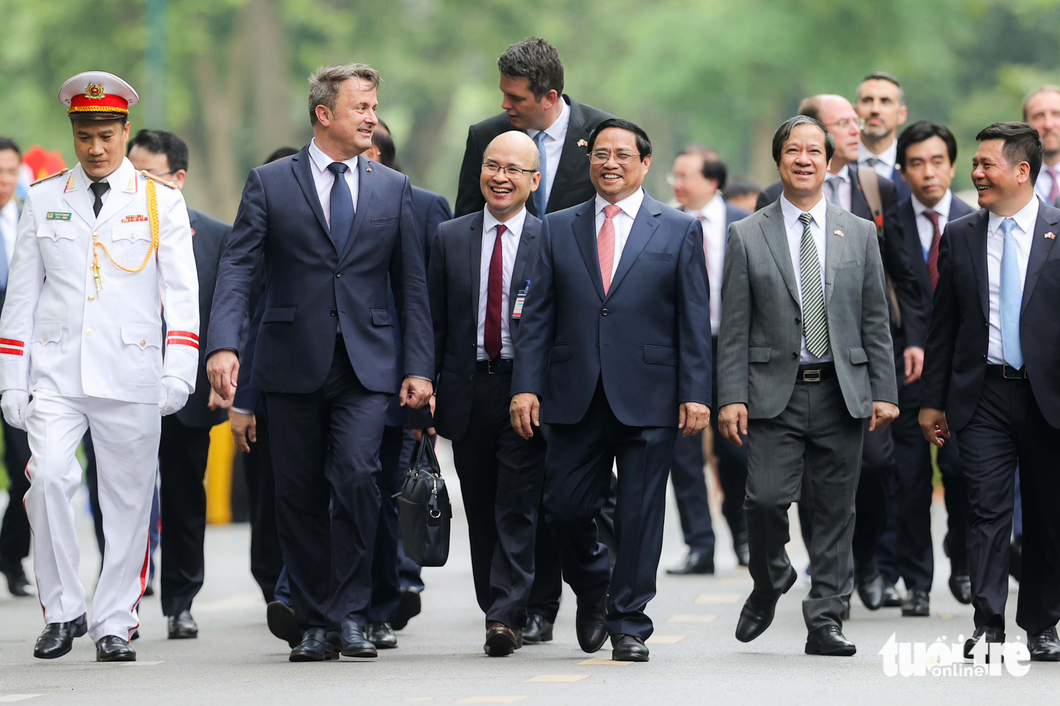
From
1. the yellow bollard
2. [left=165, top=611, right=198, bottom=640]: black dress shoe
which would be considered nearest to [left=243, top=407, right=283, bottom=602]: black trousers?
[left=165, top=611, right=198, bottom=640]: black dress shoe

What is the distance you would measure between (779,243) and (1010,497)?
156 cm

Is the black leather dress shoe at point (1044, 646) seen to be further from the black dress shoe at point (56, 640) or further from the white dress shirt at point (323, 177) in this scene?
the black dress shoe at point (56, 640)

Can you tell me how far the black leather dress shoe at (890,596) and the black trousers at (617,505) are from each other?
9.33ft

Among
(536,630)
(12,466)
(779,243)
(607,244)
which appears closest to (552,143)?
(607,244)

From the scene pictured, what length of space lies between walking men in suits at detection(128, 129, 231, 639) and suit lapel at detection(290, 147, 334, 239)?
144 centimetres

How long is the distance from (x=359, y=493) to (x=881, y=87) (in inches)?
185

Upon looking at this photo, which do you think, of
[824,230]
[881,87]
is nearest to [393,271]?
[824,230]

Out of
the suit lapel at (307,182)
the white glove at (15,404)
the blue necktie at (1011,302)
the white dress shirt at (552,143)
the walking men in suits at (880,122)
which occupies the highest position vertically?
the walking men in suits at (880,122)

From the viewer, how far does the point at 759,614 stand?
8641mm

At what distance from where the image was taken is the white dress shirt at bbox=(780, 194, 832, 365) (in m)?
8.70

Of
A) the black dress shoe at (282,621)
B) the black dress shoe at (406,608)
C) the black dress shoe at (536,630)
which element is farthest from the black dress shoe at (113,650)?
the black dress shoe at (536,630)

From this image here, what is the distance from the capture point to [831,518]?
870 centimetres

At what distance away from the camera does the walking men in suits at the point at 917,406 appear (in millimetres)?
10648

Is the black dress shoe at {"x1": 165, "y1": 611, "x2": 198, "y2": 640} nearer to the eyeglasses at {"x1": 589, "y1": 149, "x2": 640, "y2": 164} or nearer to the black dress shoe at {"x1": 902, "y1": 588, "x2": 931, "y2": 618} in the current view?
the eyeglasses at {"x1": 589, "y1": 149, "x2": 640, "y2": 164}
